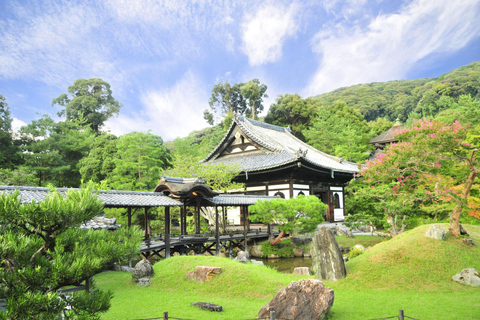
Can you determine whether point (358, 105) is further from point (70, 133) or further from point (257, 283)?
point (257, 283)

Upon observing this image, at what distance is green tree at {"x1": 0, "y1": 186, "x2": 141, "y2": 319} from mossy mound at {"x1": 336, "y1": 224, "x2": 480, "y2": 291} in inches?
293

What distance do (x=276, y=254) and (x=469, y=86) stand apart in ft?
220

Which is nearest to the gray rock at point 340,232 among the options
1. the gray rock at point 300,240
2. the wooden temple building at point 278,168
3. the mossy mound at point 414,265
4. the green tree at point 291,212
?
the gray rock at point 300,240

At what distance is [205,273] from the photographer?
32.3ft

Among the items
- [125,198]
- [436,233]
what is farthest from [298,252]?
[125,198]

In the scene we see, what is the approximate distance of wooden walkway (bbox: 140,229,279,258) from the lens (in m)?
14.7

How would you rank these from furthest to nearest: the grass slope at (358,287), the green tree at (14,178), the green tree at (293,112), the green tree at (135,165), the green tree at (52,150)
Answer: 1. the green tree at (293,112)
2. the green tree at (52,150)
3. the green tree at (135,165)
4. the green tree at (14,178)
5. the grass slope at (358,287)

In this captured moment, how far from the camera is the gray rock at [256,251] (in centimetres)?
1898

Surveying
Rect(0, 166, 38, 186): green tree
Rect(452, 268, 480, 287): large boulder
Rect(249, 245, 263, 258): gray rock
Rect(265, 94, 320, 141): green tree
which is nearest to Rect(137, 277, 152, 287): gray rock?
Rect(452, 268, 480, 287): large boulder

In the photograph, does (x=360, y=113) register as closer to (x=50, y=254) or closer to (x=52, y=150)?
(x=52, y=150)

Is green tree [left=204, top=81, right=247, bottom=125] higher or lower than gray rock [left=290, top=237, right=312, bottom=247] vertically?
higher

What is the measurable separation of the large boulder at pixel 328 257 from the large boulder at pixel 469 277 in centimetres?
305

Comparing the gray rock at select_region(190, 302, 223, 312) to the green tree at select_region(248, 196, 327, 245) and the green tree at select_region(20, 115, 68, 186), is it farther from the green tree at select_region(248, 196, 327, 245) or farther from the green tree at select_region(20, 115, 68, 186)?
the green tree at select_region(20, 115, 68, 186)

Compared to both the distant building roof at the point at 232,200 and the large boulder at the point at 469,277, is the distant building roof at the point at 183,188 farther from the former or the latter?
the large boulder at the point at 469,277
